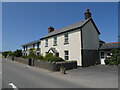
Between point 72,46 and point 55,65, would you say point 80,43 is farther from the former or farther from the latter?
point 55,65

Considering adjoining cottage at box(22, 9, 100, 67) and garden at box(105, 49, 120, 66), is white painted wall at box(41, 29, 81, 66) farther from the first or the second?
garden at box(105, 49, 120, 66)

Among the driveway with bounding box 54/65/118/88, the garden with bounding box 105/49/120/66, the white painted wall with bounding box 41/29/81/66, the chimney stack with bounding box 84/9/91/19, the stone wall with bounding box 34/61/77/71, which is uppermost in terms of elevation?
the chimney stack with bounding box 84/9/91/19

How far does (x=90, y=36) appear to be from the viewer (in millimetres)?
21375

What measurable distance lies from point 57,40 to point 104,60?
998 centimetres

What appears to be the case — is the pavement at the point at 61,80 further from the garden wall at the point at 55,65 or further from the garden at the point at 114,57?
the garden at the point at 114,57

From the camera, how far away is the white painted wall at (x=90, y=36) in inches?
786

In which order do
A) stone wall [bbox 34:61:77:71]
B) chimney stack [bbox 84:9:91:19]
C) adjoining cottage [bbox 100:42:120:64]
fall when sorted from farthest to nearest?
chimney stack [bbox 84:9:91:19]
adjoining cottage [bbox 100:42:120:64]
stone wall [bbox 34:61:77:71]

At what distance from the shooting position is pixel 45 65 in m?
17.8

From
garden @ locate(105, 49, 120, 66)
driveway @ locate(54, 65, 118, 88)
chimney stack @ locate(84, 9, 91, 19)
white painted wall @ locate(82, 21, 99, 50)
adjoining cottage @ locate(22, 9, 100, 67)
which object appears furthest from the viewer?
chimney stack @ locate(84, 9, 91, 19)

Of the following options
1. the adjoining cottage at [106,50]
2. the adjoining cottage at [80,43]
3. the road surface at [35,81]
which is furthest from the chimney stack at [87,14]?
the road surface at [35,81]

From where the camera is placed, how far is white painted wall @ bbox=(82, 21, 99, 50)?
19975 millimetres

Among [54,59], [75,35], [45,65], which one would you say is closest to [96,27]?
[75,35]

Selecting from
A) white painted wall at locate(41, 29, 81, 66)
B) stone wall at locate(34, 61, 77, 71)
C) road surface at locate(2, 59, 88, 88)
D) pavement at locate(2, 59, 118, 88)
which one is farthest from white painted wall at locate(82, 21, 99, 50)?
road surface at locate(2, 59, 88, 88)

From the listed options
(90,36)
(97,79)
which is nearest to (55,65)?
(97,79)
